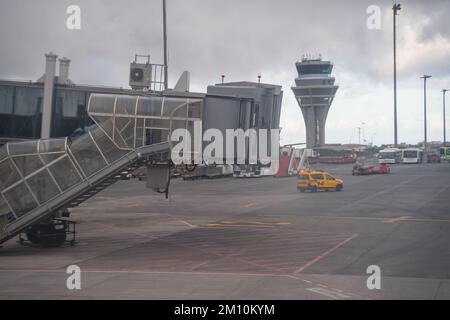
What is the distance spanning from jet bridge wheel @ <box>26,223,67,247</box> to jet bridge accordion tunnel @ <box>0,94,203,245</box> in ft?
4.99

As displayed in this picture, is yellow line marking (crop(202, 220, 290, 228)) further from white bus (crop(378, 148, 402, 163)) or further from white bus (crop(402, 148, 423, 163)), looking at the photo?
white bus (crop(402, 148, 423, 163))

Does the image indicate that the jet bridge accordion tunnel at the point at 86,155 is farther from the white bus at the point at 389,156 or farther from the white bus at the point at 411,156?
the white bus at the point at 411,156

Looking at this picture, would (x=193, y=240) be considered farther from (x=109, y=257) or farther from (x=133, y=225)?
(x=133, y=225)

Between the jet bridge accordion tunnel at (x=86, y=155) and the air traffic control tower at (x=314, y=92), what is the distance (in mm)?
156820

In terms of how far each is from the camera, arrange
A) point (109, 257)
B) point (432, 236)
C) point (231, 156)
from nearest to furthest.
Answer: point (109, 257), point (231, 156), point (432, 236)

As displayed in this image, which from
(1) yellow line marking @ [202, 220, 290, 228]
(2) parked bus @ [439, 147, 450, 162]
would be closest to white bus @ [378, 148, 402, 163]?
(2) parked bus @ [439, 147, 450, 162]

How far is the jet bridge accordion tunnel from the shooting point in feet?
89.1

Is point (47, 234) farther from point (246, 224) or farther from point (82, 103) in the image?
point (246, 224)

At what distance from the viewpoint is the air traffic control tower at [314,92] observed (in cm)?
17900

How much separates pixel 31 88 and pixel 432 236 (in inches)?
968

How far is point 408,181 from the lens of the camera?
70438 mm

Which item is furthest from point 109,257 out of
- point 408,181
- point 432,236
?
point 408,181

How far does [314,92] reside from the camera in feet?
593
